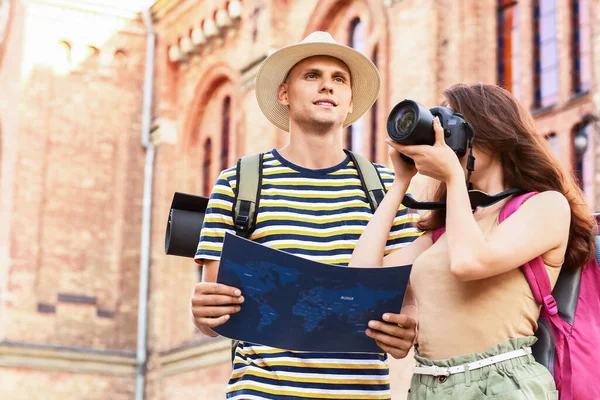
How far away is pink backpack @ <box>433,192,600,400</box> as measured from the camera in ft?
9.70

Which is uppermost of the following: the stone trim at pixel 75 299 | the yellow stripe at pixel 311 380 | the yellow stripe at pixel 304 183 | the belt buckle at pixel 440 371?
the yellow stripe at pixel 304 183

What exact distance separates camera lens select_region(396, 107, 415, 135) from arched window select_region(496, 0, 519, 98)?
1105 cm

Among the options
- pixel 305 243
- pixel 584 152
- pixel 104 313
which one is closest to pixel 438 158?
pixel 305 243

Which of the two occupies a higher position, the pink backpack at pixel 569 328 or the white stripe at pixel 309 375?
the pink backpack at pixel 569 328

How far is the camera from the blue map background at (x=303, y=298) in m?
3.20

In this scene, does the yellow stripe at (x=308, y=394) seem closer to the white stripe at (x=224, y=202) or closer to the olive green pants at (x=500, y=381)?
the olive green pants at (x=500, y=381)

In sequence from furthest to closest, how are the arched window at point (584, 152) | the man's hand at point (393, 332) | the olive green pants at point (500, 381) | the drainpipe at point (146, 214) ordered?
the drainpipe at point (146, 214)
the arched window at point (584, 152)
the man's hand at point (393, 332)
the olive green pants at point (500, 381)

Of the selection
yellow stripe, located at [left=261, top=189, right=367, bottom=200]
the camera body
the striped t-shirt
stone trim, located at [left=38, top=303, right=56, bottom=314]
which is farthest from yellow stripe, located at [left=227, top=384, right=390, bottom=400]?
stone trim, located at [left=38, top=303, right=56, bottom=314]

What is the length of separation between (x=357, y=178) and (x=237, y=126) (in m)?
16.2

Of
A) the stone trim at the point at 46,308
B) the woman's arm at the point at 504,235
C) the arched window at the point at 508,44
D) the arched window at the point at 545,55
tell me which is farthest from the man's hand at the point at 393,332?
the stone trim at the point at 46,308

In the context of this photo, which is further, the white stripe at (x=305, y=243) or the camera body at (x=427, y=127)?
the white stripe at (x=305, y=243)

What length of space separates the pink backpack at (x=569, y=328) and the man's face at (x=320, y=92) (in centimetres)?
95

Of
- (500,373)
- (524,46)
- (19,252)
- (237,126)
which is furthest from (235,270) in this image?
(19,252)

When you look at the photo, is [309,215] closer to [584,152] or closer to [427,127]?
[427,127]
